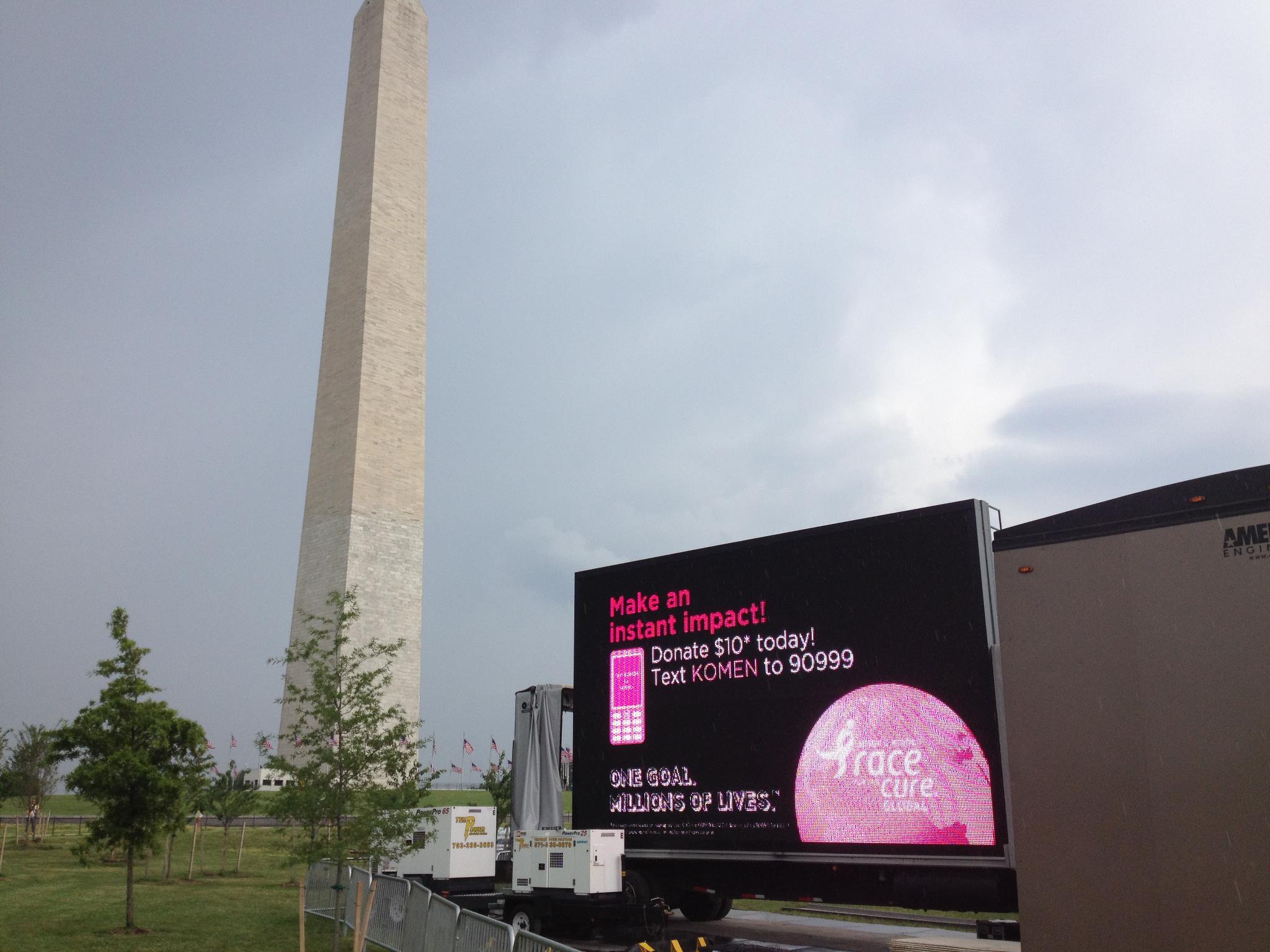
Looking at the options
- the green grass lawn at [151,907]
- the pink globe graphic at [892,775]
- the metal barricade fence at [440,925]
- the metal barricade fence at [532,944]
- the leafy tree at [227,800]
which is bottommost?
the green grass lawn at [151,907]

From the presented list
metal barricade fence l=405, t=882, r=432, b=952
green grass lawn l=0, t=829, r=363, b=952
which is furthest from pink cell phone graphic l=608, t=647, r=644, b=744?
green grass lawn l=0, t=829, r=363, b=952

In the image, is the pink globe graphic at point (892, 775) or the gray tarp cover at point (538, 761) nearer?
the pink globe graphic at point (892, 775)

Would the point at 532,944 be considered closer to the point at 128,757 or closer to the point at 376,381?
the point at 128,757

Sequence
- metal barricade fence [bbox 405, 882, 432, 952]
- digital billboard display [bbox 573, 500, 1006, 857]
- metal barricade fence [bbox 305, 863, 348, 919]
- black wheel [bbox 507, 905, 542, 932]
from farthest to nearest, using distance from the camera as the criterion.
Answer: metal barricade fence [bbox 305, 863, 348, 919] < black wheel [bbox 507, 905, 542, 932] < metal barricade fence [bbox 405, 882, 432, 952] < digital billboard display [bbox 573, 500, 1006, 857]

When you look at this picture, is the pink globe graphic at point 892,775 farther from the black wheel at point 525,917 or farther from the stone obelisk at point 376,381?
the stone obelisk at point 376,381

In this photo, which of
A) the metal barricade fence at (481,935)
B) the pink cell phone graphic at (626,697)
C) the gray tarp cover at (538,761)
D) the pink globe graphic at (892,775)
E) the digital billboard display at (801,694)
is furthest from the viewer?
the gray tarp cover at (538,761)

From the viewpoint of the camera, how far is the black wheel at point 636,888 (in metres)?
14.1

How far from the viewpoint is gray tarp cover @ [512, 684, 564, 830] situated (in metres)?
17.0

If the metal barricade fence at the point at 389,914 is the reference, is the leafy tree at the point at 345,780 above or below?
above

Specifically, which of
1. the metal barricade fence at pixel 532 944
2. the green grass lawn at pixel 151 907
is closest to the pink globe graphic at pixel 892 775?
the metal barricade fence at pixel 532 944

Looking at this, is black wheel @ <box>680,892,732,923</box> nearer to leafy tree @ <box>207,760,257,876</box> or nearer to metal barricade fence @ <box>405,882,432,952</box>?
metal barricade fence @ <box>405,882,432,952</box>

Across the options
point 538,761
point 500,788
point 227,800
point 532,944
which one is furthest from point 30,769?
point 532,944

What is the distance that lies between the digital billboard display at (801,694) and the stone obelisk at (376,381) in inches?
1186

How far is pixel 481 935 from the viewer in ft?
37.1
